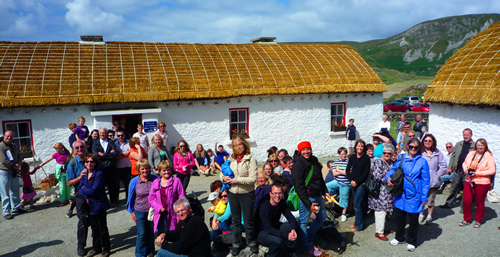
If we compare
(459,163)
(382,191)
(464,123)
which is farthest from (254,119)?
(382,191)

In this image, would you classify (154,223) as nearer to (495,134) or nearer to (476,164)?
(476,164)

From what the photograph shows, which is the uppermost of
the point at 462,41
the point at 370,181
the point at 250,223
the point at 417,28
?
the point at 417,28

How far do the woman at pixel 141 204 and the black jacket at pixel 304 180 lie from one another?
7.62 feet

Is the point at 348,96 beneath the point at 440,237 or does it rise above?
above

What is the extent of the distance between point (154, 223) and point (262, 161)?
319 inches

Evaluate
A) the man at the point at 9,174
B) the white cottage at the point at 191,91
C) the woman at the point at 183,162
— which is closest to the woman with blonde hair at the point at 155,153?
the woman at the point at 183,162

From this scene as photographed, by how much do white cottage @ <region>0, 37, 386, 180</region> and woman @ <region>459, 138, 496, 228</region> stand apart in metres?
7.17

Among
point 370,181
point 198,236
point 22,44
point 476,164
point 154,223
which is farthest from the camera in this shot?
point 22,44

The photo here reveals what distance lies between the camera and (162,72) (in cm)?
1192

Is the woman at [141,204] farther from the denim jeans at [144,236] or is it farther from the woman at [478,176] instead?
the woman at [478,176]

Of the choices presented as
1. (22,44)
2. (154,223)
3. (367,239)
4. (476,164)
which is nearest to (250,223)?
(154,223)

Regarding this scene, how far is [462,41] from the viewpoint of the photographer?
15350 cm

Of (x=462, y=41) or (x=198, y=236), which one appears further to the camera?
(x=462, y=41)

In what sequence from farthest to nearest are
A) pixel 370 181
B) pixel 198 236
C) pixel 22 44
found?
pixel 22 44, pixel 370 181, pixel 198 236
